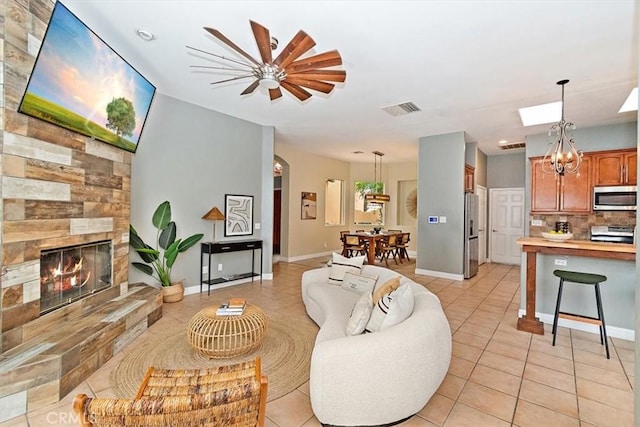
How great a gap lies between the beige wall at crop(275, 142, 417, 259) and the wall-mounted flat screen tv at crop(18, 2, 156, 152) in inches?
171

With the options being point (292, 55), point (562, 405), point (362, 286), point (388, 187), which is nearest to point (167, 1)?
point (292, 55)

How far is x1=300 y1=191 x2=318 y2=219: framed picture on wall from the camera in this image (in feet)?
27.4

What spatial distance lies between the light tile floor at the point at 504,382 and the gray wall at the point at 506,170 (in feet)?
15.6

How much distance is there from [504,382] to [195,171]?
15.9 feet

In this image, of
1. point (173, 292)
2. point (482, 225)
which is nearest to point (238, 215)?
point (173, 292)

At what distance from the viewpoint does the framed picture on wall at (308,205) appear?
8363 mm

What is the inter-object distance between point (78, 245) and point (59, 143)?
3.27 ft

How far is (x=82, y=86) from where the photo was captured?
8.78ft

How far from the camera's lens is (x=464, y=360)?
9.27 ft

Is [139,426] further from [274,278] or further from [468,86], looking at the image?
[274,278]

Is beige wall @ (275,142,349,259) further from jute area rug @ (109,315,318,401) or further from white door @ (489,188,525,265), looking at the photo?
jute area rug @ (109,315,318,401)

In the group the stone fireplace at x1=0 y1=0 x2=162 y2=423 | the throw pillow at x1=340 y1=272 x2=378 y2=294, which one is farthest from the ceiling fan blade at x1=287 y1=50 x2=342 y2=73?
the throw pillow at x1=340 y1=272 x2=378 y2=294

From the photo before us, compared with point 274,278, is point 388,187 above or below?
above

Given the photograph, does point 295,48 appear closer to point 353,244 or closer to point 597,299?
point 597,299
